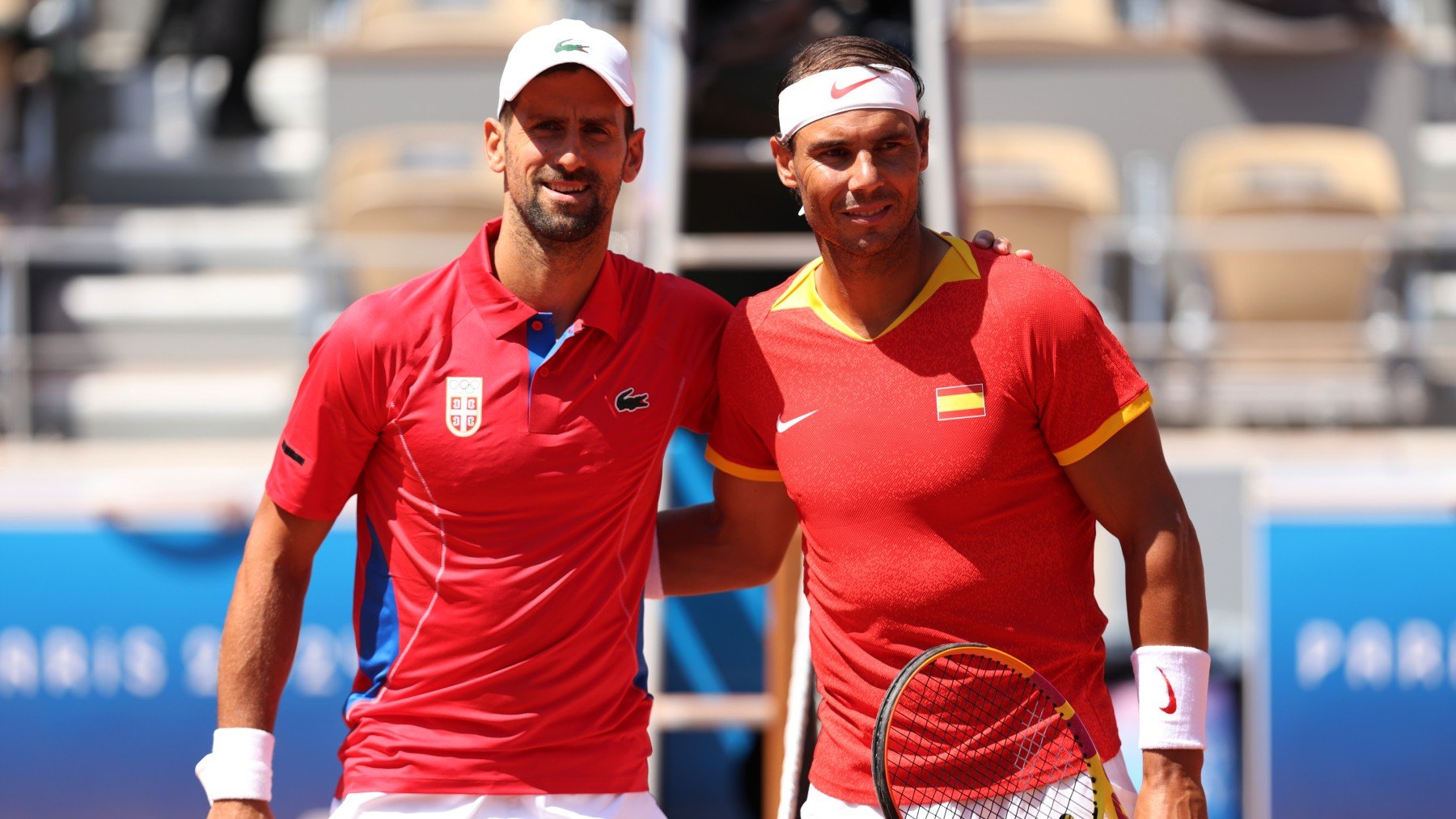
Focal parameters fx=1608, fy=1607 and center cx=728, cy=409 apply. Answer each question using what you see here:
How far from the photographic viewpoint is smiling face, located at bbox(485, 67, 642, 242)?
2639 mm

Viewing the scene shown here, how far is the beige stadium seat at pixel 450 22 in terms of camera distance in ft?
27.1

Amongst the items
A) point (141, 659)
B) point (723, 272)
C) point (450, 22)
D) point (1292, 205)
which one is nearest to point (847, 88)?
point (723, 272)

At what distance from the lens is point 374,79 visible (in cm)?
824

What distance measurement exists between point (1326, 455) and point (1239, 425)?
711 millimetres

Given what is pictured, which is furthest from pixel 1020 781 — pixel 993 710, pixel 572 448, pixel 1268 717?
pixel 1268 717

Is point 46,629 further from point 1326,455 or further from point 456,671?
point 1326,455

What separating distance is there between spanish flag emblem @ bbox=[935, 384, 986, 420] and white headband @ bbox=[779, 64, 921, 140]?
45 cm

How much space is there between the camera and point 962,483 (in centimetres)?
251

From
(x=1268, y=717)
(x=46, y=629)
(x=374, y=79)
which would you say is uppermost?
(x=374, y=79)

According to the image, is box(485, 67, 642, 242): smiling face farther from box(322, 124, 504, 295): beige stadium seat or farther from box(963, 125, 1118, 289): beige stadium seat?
box(963, 125, 1118, 289): beige stadium seat

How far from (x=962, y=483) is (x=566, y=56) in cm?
94

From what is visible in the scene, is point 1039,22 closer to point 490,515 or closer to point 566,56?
point 566,56

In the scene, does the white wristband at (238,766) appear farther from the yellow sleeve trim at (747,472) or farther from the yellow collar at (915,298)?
the yellow collar at (915,298)

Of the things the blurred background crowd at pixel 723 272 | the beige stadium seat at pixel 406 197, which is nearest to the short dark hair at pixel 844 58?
the blurred background crowd at pixel 723 272
